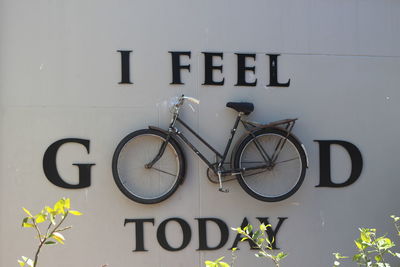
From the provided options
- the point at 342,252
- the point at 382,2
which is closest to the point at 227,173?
the point at 342,252

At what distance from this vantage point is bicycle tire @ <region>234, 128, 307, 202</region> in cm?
520

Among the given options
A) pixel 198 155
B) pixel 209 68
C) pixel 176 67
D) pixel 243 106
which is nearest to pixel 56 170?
pixel 198 155

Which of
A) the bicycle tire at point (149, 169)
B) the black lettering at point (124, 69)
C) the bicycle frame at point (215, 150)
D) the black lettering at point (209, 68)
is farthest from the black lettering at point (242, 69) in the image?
the black lettering at point (124, 69)

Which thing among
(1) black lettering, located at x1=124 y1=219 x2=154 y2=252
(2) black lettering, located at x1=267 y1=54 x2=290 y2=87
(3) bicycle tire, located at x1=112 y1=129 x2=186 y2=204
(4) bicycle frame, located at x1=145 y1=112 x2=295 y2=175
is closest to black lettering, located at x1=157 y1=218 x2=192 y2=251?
(1) black lettering, located at x1=124 y1=219 x2=154 y2=252

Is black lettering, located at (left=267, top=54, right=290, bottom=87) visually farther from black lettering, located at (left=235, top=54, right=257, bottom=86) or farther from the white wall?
black lettering, located at (left=235, top=54, right=257, bottom=86)

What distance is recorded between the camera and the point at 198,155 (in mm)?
5160

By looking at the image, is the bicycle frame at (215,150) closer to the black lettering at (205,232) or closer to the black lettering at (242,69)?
the black lettering at (242,69)

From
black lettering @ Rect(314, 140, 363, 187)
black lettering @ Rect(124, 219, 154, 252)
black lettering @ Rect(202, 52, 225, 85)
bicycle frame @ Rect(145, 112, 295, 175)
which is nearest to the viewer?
bicycle frame @ Rect(145, 112, 295, 175)

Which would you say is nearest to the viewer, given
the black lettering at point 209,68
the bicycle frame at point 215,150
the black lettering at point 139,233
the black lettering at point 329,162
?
the bicycle frame at point 215,150

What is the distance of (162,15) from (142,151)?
138 cm

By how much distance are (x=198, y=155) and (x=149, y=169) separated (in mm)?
503

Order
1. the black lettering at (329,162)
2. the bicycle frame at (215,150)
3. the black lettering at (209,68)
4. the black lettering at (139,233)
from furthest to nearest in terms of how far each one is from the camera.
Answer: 1. the black lettering at (329,162)
2. the black lettering at (209,68)
3. the black lettering at (139,233)
4. the bicycle frame at (215,150)

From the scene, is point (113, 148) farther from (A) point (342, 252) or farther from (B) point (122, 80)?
(A) point (342, 252)

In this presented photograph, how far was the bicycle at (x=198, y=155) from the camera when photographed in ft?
16.8
